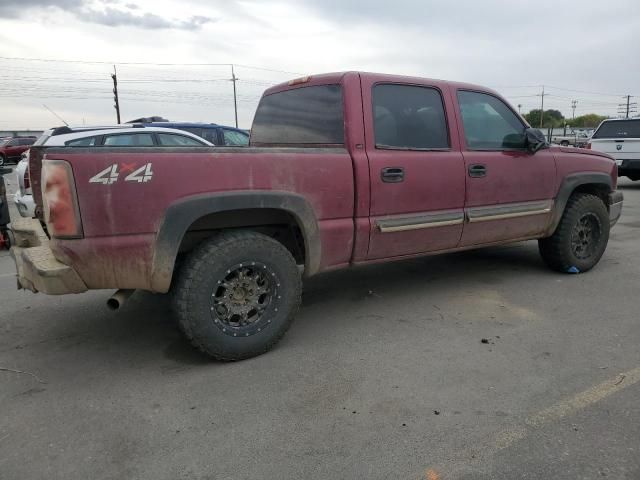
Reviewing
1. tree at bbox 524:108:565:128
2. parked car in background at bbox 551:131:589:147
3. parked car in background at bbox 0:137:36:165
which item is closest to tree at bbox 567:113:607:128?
tree at bbox 524:108:565:128

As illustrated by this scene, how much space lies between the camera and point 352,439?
8.33 feet

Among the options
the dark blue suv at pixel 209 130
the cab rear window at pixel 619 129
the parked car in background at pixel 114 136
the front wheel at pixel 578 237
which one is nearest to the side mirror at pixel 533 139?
the front wheel at pixel 578 237

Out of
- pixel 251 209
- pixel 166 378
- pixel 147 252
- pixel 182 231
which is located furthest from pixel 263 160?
pixel 166 378

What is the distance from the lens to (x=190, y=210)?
9.95ft

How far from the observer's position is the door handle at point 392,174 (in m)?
3.78

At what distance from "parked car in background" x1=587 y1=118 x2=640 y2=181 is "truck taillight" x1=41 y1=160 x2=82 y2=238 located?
42.8ft

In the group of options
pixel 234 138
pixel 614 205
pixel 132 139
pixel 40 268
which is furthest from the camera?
pixel 234 138

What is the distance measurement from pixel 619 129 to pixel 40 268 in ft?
45.9

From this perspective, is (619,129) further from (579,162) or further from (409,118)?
(409,118)

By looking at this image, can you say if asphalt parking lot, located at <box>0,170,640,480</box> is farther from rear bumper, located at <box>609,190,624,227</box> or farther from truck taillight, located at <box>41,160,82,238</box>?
rear bumper, located at <box>609,190,624,227</box>

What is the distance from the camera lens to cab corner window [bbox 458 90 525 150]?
4.42 meters

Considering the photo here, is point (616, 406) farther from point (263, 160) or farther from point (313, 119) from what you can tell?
point (313, 119)

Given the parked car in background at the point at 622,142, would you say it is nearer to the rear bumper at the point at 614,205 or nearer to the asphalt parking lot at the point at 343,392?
the rear bumper at the point at 614,205

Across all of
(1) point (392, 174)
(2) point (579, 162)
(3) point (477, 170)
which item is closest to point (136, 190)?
(1) point (392, 174)
